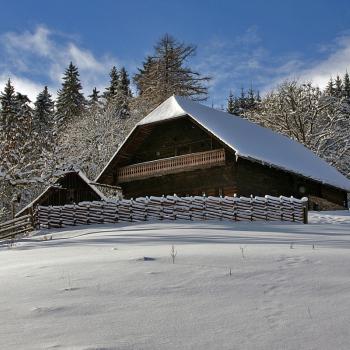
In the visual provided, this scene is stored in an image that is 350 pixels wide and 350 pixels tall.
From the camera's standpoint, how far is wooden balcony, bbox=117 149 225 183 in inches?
1011

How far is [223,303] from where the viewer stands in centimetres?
457

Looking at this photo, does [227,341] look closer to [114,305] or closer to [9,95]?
[114,305]

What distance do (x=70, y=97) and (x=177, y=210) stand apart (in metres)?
38.3

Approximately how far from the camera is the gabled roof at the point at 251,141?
2492 cm

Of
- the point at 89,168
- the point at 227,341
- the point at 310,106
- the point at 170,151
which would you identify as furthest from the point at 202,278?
the point at 310,106

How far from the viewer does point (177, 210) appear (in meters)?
21.3

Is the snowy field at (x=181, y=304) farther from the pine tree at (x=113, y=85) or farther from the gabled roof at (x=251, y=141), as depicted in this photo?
the pine tree at (x=113, y=85)

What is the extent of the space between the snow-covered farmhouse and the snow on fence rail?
404cm

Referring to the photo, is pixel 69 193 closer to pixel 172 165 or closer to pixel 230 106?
pixel 172 165

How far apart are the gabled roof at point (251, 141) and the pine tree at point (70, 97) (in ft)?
84.1

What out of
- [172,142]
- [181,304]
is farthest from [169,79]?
[181,304]

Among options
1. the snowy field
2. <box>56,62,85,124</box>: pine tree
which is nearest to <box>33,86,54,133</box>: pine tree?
<box>56,62,85,124</box>: pine tree

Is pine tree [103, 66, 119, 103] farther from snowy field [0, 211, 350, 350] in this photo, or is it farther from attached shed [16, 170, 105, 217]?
snowy field [0, 211, 350, 350]

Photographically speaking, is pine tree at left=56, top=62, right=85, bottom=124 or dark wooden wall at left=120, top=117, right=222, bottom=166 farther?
pine tree at left=56, top=62, right=85, bottom=124
